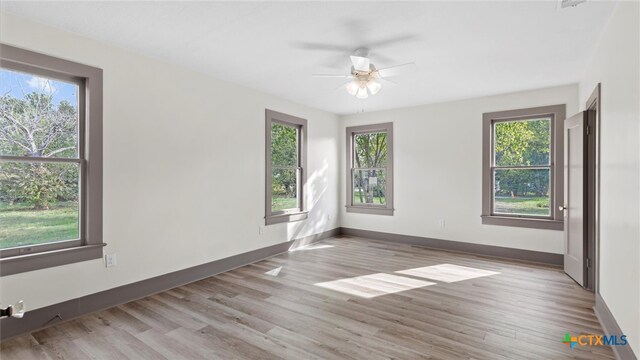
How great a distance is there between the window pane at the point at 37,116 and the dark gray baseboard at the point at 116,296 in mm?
1338

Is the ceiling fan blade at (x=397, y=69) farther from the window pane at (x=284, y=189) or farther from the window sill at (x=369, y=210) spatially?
the window sill at (x=369, y=210)

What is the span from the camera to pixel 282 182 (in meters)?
5.35

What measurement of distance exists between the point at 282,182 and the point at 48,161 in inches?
122

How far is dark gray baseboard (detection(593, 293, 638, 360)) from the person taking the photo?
209cm

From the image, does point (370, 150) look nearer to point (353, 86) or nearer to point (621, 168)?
point (353, 86)

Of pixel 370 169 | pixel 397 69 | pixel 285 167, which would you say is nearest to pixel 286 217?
pixel 285 167

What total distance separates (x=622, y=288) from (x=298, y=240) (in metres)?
4.18

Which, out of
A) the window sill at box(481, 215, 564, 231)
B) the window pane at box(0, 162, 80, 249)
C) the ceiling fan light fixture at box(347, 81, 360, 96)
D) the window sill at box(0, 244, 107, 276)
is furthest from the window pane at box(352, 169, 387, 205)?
the window pane at box(0, 162, 80, 249)

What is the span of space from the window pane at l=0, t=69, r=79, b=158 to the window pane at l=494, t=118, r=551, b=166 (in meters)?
5.57

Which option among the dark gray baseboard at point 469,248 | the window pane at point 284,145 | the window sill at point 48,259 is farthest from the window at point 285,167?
the window sill at point 48,259

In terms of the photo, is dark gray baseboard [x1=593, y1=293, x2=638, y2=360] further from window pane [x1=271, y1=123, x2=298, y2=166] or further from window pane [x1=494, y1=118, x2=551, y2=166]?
window pane [x1=271, y1=123, x2=298, y2=166]

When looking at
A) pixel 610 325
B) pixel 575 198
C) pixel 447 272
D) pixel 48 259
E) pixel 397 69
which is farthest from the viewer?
pixel 447 272

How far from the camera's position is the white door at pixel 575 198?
3623 millimetres

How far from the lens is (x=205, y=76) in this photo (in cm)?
403
